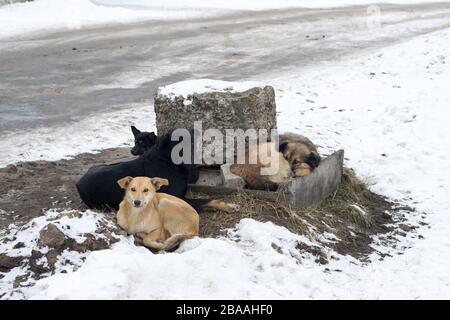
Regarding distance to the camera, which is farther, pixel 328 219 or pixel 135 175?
pixel 328 219

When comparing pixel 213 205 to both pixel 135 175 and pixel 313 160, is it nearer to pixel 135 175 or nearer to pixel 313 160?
pixel 135 175

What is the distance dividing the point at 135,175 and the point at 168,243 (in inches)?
46.3

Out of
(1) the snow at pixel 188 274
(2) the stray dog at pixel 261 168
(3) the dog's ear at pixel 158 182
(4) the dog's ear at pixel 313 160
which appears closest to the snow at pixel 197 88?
(2) the stray dog at pixel 261 168

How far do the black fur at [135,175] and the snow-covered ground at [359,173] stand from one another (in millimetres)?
820

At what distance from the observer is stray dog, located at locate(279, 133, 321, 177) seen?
26.8 ft

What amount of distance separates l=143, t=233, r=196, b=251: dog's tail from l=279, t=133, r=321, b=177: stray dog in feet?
7.11

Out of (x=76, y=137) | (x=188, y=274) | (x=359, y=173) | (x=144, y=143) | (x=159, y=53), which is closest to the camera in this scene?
(x=188, y=274)

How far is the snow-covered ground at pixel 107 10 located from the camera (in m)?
22.7

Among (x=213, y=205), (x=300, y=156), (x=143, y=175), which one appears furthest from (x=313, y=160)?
(x=143, y=175)

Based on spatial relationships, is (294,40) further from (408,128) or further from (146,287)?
(146,287)

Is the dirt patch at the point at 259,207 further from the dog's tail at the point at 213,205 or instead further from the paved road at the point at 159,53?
the paved road at the point at 159,53

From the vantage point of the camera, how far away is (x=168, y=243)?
6.41 m

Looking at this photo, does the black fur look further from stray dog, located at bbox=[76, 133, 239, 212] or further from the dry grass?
the dry grass

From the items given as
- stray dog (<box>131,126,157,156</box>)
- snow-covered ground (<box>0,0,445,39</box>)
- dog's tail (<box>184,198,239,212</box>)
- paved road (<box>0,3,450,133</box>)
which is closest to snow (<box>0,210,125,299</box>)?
dog's tail (<box>184,198,239,212</box>)
